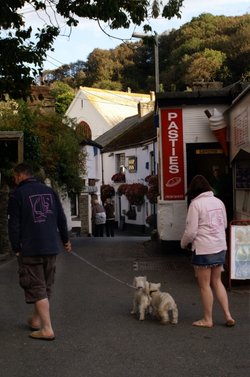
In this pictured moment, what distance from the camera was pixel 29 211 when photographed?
237 inches

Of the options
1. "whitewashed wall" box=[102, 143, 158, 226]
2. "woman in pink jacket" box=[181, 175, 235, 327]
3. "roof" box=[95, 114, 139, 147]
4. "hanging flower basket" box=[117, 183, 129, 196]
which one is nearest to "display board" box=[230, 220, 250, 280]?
"woman in pink jacket" box=[181, 175, 235, 327]

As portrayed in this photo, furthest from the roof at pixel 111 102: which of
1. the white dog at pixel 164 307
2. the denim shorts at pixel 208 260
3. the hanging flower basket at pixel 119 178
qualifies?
the denim shorts at pixel 208 260

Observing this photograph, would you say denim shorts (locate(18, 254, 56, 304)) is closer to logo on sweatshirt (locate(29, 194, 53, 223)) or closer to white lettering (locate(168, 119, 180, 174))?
logo on sweatshirt (locate(29, 194, 53, 223))

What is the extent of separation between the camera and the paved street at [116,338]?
5.12m

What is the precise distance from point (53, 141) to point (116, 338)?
15810 mm

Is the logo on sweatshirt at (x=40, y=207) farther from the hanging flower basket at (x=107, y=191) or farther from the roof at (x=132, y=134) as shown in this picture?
the hanging flower basket at (x=107, y=191)

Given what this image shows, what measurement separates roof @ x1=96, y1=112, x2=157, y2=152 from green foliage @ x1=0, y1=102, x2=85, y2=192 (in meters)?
12.3

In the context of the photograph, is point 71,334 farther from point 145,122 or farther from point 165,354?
point 145,122

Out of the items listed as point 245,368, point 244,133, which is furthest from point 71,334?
A: point 244,133

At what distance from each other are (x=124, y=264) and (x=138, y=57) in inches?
2300

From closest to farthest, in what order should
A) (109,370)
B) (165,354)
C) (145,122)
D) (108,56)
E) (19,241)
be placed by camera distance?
(109,370), (165,354), (19,241), (145,122), (108,56)

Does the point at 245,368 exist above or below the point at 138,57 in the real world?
below

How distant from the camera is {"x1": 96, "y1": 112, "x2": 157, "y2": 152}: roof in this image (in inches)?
1480

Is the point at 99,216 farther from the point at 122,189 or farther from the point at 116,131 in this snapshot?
the point at 116,131
